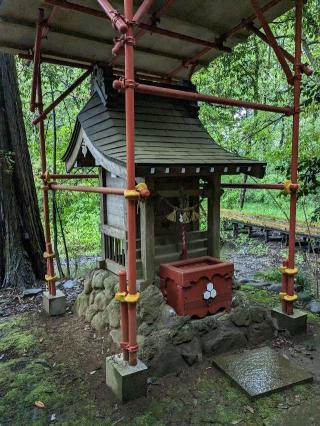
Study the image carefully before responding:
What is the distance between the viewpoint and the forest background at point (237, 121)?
600 cm

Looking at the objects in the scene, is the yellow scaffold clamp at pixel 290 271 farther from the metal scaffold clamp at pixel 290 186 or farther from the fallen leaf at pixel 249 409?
the fallen leaf at pixel 249 409

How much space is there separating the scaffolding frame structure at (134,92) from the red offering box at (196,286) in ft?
2.67

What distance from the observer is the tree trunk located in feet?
20.6

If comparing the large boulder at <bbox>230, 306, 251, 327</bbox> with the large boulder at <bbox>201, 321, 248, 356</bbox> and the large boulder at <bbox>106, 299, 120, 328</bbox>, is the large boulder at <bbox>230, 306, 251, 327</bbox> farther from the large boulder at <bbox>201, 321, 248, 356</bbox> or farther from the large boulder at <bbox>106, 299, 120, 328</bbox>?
the large boulder at <bbox>106, 299, 120, 328</bbox>

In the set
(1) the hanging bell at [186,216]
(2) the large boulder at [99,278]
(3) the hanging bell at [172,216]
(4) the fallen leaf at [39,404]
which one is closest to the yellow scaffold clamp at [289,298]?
(1) the hanging bell at [186,216]

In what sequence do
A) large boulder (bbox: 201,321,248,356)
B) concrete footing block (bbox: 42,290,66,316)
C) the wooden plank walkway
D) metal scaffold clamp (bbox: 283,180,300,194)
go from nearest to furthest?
large boulder (bbox: 201,321,248,356)
metal scaffold clamp (bbox: 283,180,300,194)
concrete footing block (bbox: 42,290,66,316)
the wooden plank walkway

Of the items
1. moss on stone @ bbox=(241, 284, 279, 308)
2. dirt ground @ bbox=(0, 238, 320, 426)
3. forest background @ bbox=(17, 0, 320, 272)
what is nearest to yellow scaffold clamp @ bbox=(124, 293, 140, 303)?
dirt ground @ bbox=(0, 238, 320, 426)

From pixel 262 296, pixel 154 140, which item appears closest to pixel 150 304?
pixel 154 140

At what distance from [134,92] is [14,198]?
3471mm

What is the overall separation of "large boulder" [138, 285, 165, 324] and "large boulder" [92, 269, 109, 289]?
906 millimetres

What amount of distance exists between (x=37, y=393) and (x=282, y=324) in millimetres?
3060

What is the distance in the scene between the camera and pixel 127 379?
3.04 m

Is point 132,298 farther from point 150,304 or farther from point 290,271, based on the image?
point 290,271

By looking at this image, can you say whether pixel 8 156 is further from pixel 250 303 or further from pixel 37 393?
pixel 250 303
